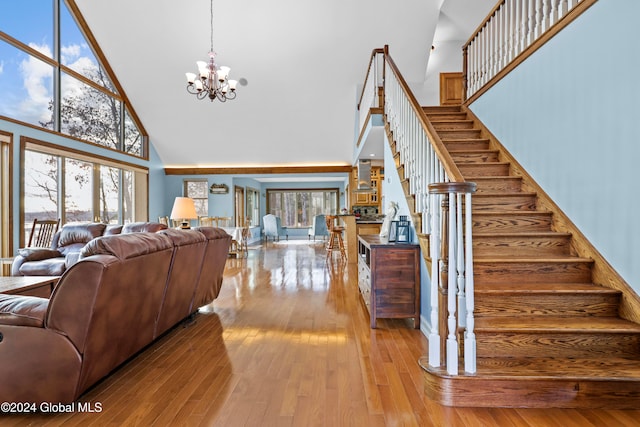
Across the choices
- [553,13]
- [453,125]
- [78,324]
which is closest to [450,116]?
[453,125]

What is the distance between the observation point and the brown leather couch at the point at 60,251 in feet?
14.8

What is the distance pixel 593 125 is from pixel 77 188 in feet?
26.0

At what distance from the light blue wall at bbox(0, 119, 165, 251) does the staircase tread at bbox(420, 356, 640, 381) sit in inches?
243

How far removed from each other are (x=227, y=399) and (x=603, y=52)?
3.33m

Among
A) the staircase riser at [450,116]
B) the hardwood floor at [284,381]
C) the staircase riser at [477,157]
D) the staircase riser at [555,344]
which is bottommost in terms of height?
the hardwood floor at [284,381]

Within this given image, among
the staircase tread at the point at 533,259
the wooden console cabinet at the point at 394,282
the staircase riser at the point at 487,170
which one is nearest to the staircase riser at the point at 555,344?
the staircase tread at the point at 533,259

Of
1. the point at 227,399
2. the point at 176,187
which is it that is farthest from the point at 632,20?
the point at 176,187

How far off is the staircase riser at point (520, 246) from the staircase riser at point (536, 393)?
1.10 metres

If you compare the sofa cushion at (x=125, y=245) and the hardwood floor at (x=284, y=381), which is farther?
the sofa cushion at (x=125, y=245)

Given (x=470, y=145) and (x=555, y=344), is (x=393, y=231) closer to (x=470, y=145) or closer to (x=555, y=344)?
(x=470, y=145)

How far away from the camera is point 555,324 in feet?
7.53

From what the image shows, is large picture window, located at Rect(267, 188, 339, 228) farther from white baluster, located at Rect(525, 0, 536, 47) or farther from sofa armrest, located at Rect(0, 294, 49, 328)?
sofa armrest, located at Rect(0, 294, 49, 328)

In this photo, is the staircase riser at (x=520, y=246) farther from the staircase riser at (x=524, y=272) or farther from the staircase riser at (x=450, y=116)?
the staircase riser at (x=450, y=116)

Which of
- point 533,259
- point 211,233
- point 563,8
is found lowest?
point 533,259
